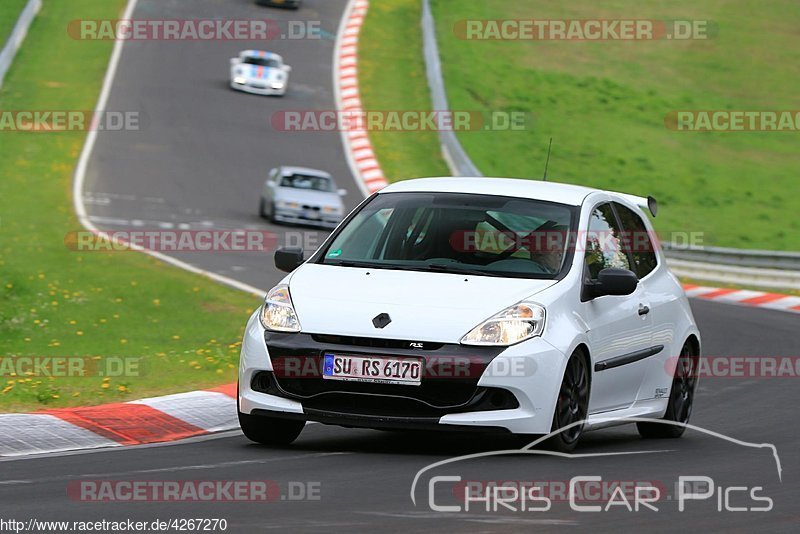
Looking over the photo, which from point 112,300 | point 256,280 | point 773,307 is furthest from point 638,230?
point 773,307

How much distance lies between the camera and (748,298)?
76.4ft

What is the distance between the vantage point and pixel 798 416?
1137 centimetres

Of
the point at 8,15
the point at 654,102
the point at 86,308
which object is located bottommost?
the point at 86,308

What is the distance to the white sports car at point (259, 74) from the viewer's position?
133ft

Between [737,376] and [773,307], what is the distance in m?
8.52

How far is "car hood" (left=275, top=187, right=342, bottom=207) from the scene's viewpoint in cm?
2867

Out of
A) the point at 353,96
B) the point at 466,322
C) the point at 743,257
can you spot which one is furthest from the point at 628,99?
the point at 466,322

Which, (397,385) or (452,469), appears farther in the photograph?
(397,385)

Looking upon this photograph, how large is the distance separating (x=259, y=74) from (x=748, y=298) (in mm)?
20187

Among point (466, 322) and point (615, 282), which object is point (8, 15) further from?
point (466, 322)

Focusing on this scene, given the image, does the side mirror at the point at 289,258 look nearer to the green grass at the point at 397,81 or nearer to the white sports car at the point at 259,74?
the green grass at the point at 397,81

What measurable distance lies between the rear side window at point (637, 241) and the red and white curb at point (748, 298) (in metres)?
12.2

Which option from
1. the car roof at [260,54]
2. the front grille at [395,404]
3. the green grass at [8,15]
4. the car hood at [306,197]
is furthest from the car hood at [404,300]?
the green grass at [8,15]

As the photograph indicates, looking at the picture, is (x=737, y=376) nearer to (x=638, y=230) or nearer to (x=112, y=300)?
(x=638, y=230)
